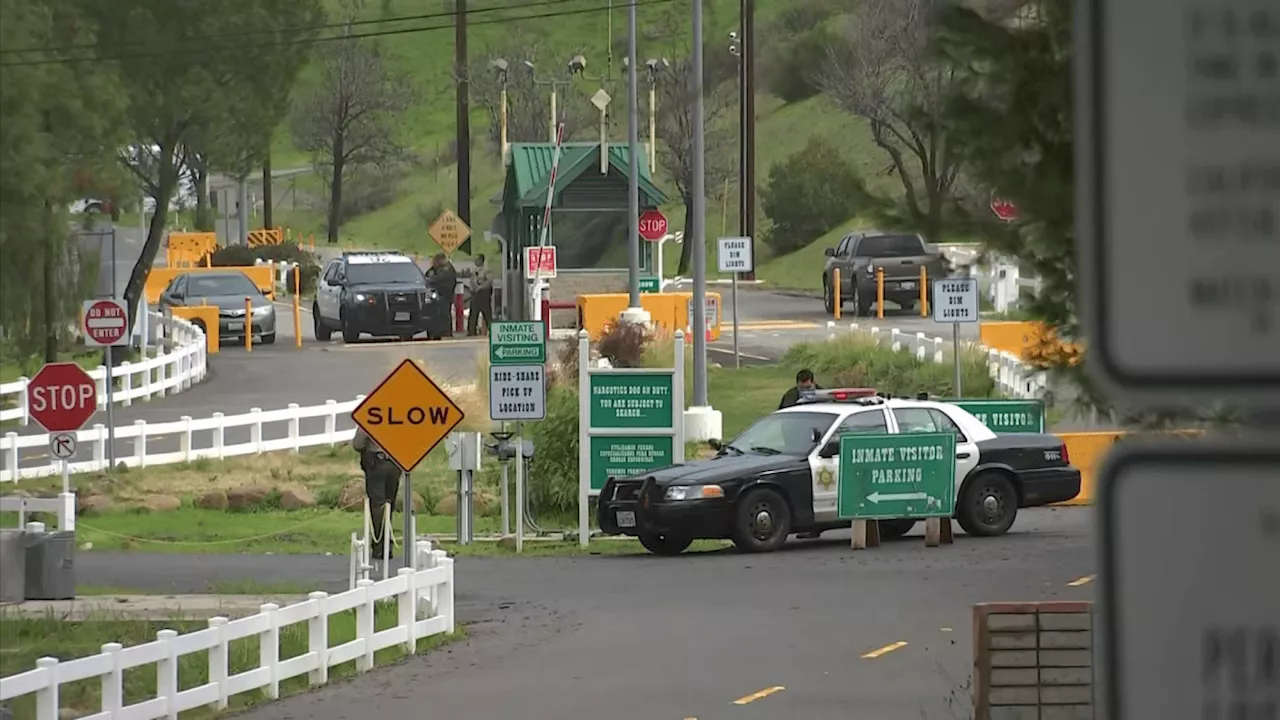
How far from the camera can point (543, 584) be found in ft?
63.3

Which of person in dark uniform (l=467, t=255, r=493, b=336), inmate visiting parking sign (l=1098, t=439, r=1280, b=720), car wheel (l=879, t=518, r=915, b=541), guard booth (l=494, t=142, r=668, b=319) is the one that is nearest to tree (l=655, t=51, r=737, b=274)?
guard booth (l=494, t=142, r=668, b=319)

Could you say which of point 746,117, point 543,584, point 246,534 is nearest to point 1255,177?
point 543,584

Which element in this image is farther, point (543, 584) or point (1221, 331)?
point (543, 584)

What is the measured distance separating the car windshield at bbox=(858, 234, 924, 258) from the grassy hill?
2.09m

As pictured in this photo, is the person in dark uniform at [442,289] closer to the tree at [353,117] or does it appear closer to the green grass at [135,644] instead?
the tree at [353,117]

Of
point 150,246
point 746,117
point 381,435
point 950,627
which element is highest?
point 746,117

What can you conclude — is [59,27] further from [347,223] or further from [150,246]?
[347,223]

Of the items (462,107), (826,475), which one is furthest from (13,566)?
(462,107)

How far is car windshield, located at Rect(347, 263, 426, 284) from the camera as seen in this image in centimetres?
4319

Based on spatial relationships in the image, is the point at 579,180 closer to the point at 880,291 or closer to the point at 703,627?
the point at 880,291

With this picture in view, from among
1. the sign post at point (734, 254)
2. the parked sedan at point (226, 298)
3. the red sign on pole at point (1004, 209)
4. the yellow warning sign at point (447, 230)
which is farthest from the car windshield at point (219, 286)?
the red sign on pole at point (1004, 209)

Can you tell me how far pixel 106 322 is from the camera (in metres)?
26.4

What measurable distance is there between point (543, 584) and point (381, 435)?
114 inches

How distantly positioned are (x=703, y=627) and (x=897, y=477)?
5.12m
